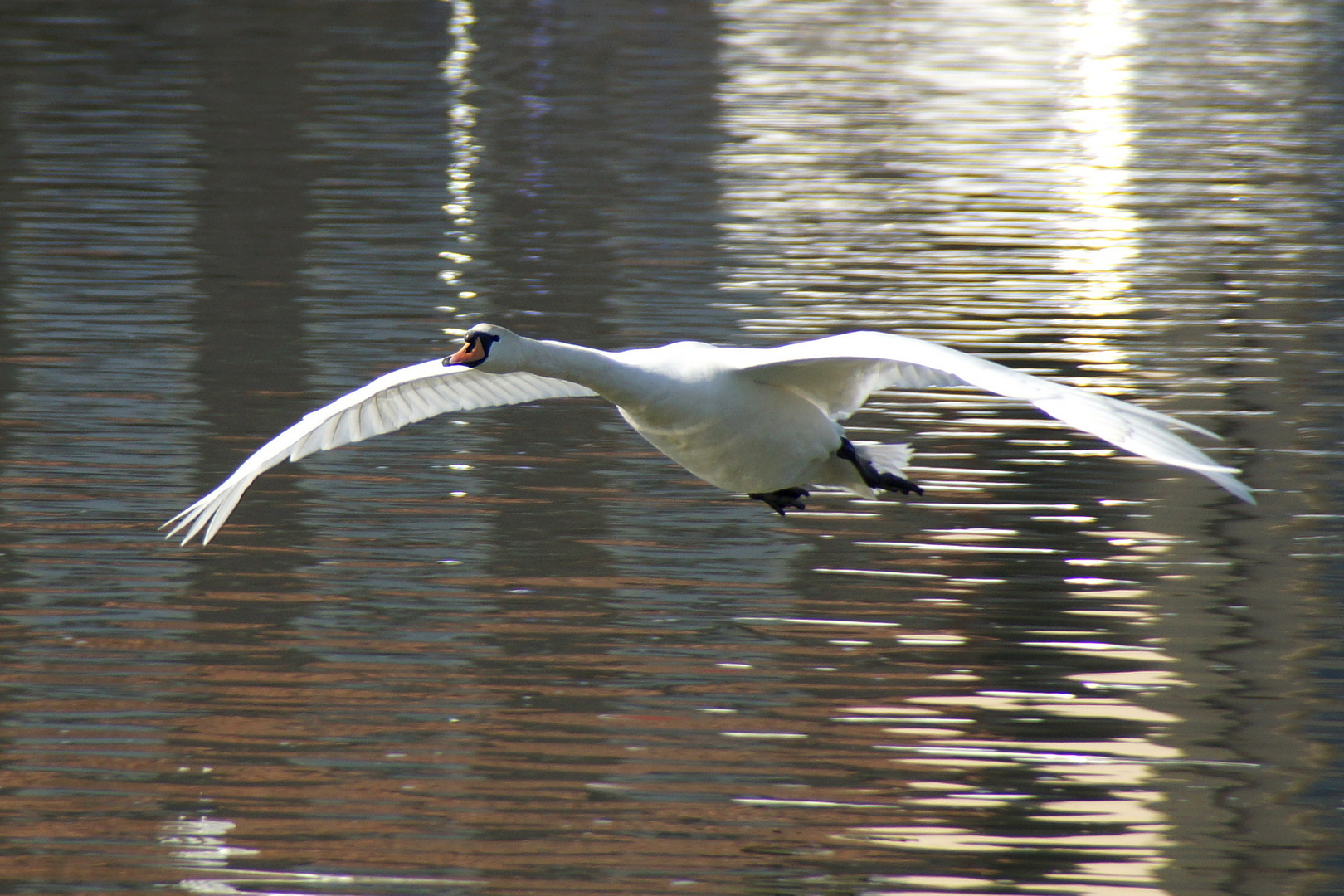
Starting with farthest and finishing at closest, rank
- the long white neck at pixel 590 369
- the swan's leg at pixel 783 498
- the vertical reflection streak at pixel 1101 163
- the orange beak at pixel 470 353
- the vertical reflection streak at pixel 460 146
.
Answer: the vertical reflection streak at pixel 460 146
the vertical reflection streak at pixel 1101 163
the swan's leg at pixel 783 498
the long white neck at pixel 590 369
the orange beak at pixel 470 353

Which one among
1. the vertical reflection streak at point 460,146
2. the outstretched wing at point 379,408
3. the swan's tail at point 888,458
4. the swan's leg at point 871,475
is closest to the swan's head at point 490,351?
the outstretched wing at point 379,408

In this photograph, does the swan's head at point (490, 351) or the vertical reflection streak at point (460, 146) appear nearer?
the swan's head at point (490, 351)

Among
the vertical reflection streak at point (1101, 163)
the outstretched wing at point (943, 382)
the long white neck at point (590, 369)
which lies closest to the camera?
the outstretched wing at point (943, 382)

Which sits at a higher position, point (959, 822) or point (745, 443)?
point (745, 443)

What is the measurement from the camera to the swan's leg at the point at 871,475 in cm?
775

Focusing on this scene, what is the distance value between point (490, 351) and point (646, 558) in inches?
108

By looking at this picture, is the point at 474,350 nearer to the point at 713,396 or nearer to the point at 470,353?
the point at 470,353

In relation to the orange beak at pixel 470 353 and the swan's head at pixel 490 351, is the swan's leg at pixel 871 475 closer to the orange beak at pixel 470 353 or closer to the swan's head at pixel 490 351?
the swan's head at pixel 490 351

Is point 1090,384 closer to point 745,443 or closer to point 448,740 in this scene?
point 745,443

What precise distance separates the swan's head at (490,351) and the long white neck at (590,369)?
5 cm

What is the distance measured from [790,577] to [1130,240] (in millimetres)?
9293

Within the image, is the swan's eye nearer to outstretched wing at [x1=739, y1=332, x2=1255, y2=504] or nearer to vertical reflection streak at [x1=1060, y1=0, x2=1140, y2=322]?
outstretched wing at [x1=739, y1=332, x2=1255, y2=504]

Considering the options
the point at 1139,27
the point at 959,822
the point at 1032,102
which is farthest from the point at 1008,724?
the point at 1139,27

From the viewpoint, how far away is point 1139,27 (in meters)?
36.1
